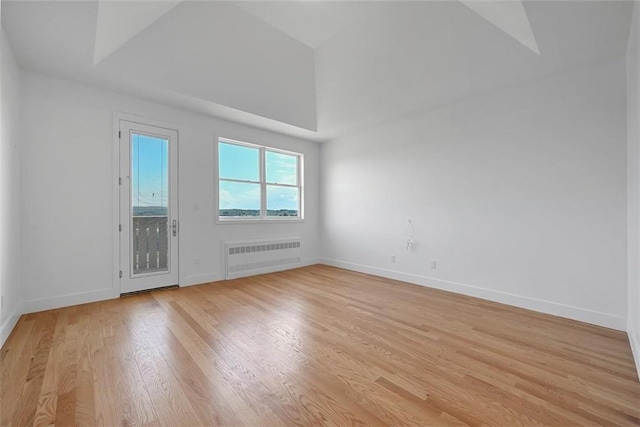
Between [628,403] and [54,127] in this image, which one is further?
[54,127]

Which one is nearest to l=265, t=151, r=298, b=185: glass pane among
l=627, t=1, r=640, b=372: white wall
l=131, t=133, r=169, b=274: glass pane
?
l=131, t=133, r=169, b=274: glass pane

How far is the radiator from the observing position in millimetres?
4777

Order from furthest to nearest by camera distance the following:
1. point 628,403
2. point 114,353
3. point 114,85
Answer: point 114,85
point 114,353
point 628,403

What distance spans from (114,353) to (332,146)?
502 centimetres

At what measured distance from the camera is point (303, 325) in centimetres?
278

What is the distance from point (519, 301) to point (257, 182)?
4.56 m

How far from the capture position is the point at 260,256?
514cm

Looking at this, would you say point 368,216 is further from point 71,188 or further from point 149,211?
point 71,188

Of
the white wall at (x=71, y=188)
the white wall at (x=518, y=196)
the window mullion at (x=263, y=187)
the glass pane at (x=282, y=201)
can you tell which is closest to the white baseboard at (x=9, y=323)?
the white wall at (x=71, y=188)

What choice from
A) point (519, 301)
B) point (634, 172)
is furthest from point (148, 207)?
point (634, 172)

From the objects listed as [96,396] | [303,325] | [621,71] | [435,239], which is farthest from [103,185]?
[621,71]

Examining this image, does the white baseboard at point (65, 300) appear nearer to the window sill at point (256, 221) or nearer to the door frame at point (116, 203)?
the door frame at point (116, 203)

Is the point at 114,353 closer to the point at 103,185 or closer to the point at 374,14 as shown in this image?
the point at 103,185

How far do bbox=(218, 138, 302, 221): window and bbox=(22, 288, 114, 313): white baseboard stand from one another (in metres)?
1.92
